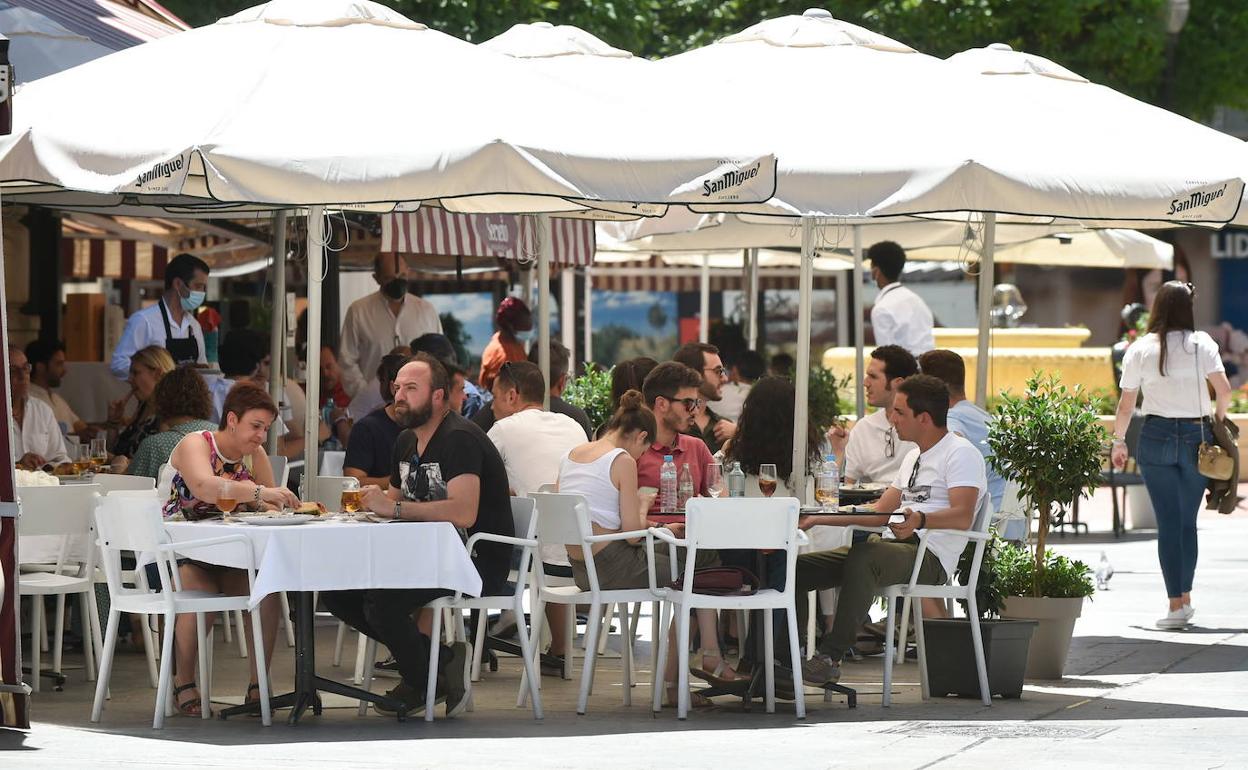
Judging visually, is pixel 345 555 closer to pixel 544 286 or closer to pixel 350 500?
pixel 350 500

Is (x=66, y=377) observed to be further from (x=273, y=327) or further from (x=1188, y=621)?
(x=1188, y=621)

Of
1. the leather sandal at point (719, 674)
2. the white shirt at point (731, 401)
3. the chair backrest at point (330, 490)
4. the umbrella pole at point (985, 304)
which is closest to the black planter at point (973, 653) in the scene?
the leather sandal at point (719, 674)

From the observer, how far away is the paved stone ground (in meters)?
7.64

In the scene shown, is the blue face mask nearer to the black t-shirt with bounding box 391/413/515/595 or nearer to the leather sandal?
the black t-shirt with bounding box 391/413/515/595

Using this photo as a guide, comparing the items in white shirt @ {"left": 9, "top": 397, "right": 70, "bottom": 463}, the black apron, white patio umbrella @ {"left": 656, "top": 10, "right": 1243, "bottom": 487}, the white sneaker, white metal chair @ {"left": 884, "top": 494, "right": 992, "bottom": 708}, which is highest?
white patio umbrella @ {"left": 656, "top": 10, "right": 1243, "bottom": 487}

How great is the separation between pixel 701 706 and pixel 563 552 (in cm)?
127

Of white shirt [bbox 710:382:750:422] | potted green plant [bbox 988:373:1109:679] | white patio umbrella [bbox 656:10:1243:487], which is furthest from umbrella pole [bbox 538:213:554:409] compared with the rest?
potted green plant [bbox 988:373:1109:679]

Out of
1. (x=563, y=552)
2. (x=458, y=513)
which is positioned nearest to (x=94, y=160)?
(x=458, y=513)

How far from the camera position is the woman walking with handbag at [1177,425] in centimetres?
1180

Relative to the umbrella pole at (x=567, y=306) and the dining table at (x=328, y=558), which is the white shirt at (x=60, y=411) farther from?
the umbrella pole at (x=567, y=306)

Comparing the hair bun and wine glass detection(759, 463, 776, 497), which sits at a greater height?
the hair bun

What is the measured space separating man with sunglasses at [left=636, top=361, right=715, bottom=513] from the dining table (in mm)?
1503

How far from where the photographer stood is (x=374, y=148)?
862 centimetres

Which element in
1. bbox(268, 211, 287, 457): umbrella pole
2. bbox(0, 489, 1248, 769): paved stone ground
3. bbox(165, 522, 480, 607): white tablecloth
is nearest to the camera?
bbox(0, 489, 1248, 769): paved stone ground
